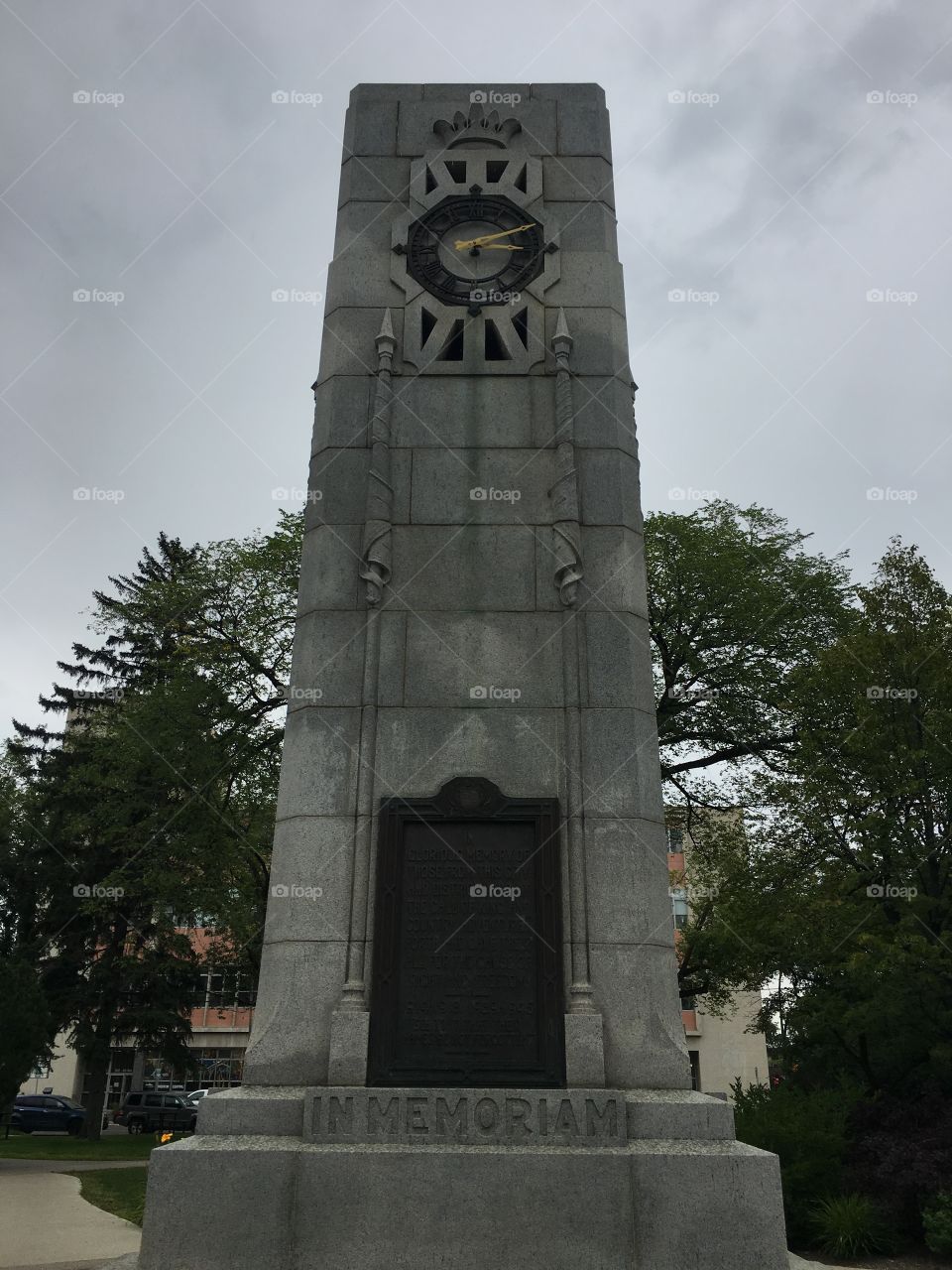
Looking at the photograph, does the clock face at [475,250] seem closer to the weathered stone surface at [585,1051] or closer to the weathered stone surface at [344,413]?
the weathered stone surface at [344,413]

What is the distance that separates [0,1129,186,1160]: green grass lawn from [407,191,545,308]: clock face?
2393cm

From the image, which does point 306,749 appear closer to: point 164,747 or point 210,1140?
point 210,1140

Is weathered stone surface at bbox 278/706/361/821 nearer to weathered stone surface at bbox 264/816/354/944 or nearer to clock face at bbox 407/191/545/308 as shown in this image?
weathered stone surface at bbox 264/816/354/944

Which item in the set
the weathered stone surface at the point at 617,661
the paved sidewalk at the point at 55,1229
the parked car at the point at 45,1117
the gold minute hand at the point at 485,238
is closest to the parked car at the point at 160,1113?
the parked car at the point at 45,1117

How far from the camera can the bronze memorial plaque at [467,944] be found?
8.45 metres

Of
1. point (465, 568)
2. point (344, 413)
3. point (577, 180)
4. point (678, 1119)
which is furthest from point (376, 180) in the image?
point (678, 1119)

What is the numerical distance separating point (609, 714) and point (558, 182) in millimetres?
7514

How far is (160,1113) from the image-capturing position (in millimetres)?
45125

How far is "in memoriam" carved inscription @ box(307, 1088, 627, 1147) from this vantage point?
26.2 ft

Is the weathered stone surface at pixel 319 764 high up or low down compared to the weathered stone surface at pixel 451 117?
down

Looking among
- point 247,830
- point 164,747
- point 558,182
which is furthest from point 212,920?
point 558,182

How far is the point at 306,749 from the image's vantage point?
32.3 ft

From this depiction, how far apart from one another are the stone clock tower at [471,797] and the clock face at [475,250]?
0.04m

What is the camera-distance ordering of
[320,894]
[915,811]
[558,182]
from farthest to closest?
[915,811], [558,182], [320,894]
